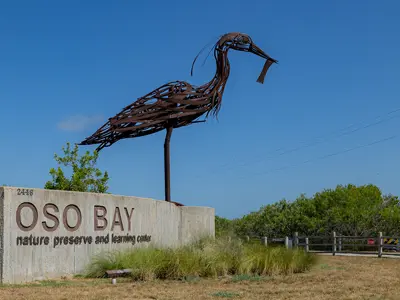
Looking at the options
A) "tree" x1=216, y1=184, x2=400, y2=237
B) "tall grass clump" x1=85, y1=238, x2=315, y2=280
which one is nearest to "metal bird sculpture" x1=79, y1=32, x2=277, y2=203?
"tall grass clump" x1=85, y1=238, x2=315, y2=280

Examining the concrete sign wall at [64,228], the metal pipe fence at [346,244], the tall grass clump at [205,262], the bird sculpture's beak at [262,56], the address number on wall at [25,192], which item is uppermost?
the bird sculpture's beak at [262,56]

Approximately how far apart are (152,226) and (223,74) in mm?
6295

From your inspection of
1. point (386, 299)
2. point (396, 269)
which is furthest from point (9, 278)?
point (396, 269)

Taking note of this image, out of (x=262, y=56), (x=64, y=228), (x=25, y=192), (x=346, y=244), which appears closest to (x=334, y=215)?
(x=346, y=244)

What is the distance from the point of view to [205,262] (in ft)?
48.6

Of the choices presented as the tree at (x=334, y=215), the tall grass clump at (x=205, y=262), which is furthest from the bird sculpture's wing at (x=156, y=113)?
the tree at (x=334, y=215)

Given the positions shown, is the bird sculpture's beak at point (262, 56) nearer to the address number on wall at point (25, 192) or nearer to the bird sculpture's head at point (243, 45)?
the bird sculpture's head at point (243, 45)

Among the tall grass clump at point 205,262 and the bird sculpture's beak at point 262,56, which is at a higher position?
the bird sculpture's beak at point 262,56

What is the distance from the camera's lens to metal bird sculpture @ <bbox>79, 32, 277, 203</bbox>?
19.0 meters

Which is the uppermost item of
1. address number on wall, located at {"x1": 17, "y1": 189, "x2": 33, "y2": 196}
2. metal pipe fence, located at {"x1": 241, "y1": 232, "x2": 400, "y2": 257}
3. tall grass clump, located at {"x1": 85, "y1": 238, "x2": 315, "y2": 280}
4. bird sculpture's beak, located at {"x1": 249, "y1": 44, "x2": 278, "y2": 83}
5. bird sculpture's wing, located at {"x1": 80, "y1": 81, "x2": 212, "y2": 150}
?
bird sculpture's beak, located at {"x1": 249, "y1": 44, "x2": 278, "y2": 83}

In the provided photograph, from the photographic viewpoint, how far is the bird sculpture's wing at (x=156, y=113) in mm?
18875

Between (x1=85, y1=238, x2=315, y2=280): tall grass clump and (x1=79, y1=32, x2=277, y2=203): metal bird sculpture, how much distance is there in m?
4.70

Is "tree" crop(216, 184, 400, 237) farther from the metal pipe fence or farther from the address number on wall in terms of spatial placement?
the address number on wall

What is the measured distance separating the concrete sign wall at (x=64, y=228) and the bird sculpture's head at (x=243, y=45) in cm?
646
